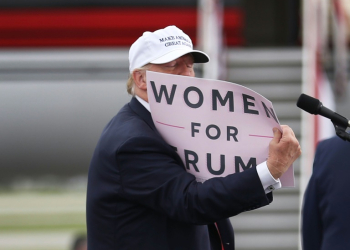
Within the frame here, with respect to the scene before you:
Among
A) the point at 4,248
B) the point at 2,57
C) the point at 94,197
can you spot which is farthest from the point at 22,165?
the point at 94,197

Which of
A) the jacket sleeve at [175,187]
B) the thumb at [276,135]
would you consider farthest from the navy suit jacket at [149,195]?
the thumb at [276,135]

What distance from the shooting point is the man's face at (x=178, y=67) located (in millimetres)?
2018

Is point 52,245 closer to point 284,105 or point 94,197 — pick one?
point 284,105

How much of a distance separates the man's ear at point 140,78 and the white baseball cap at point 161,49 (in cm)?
2

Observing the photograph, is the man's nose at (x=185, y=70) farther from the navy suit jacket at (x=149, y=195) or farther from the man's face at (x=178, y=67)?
the navy suit jacket at (x=149, y=195)

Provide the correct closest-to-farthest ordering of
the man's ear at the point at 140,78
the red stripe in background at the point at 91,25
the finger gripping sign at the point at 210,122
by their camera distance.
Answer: the finger gripping sign at the point at 210,122 < the man's ear at the point at 140,78 < the red stripe in background at the point at 91,25

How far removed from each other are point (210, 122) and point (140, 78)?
0.26 m

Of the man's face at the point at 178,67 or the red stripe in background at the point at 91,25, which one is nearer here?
the man's face at the point at 178,67

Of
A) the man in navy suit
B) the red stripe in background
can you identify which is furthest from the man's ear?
the red stripe in background

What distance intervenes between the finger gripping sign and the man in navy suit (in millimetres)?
395

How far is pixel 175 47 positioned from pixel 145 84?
0.48ft

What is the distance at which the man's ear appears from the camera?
2.03m

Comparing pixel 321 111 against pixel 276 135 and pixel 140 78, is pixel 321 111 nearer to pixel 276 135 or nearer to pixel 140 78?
pixel 276 135

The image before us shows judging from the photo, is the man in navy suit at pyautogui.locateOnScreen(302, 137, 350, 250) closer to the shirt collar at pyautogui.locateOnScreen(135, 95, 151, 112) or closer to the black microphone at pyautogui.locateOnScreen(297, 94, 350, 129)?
the black microphone at pyautogui.locateOnScreen(297, 94, 350, 129)
